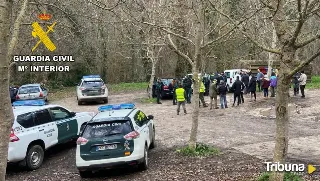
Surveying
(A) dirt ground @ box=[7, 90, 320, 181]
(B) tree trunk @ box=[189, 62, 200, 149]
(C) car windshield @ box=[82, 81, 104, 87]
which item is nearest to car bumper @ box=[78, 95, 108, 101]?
(C) car windshield @ box=[82, 81, 104, 87]

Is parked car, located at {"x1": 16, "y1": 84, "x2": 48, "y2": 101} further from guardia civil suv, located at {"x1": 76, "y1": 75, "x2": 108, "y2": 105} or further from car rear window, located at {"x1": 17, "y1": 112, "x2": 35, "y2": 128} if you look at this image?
car rear window, located at {"x1": 17, "y1": 112, "x2": 35, "y2": 128}

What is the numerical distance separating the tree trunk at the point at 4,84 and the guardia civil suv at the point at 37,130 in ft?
20.5

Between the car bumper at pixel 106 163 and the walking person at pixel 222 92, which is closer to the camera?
the car bumper at pixel 106 163

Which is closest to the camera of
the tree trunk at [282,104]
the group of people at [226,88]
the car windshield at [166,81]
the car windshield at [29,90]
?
the tree trunk at [282,104]

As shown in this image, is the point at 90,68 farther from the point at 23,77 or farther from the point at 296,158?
the point at 296,158

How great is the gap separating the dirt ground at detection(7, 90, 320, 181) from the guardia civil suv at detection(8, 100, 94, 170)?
1.65 ft

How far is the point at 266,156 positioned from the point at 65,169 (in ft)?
18.8

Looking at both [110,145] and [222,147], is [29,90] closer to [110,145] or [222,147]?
[222,147]

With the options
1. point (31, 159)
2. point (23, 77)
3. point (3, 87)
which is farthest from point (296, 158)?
point (23, 77)

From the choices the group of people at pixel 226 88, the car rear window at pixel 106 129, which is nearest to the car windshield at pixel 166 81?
the group of people at pixel 226 88

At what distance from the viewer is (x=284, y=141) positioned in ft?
22.4

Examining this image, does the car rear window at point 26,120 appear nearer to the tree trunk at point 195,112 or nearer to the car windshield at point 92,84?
the tree trunk at point 195,112

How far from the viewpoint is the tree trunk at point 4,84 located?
4.16m

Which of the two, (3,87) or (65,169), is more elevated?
(3,87)
